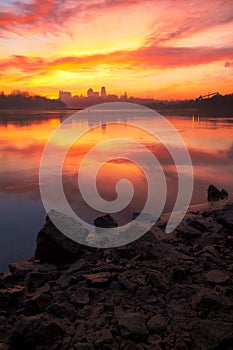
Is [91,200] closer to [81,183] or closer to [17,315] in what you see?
[81,183]

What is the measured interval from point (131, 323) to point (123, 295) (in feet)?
2.04

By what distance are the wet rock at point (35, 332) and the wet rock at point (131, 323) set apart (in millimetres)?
700

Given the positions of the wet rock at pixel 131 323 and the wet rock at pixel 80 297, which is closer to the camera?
the wet rock at pixel 131 323

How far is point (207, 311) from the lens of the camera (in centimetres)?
355

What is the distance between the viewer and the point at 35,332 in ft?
10.4

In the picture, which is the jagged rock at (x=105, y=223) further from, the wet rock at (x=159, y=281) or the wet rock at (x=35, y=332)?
the wet rock at (x=35, y=332)

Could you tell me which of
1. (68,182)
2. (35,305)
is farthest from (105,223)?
(68,182)

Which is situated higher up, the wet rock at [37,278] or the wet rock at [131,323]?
the wet rock at [131,323]

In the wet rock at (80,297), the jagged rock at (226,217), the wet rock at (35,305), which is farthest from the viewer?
the jagged rock at (226,217)

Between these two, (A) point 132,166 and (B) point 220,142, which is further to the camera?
(B) point 220,142

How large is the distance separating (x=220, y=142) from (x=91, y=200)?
15.9 meters

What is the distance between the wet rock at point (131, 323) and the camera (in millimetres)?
3268

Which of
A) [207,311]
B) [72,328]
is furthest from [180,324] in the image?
[72,328]

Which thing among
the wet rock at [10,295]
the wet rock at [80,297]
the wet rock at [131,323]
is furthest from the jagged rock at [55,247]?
the wet rock at [131,323]
